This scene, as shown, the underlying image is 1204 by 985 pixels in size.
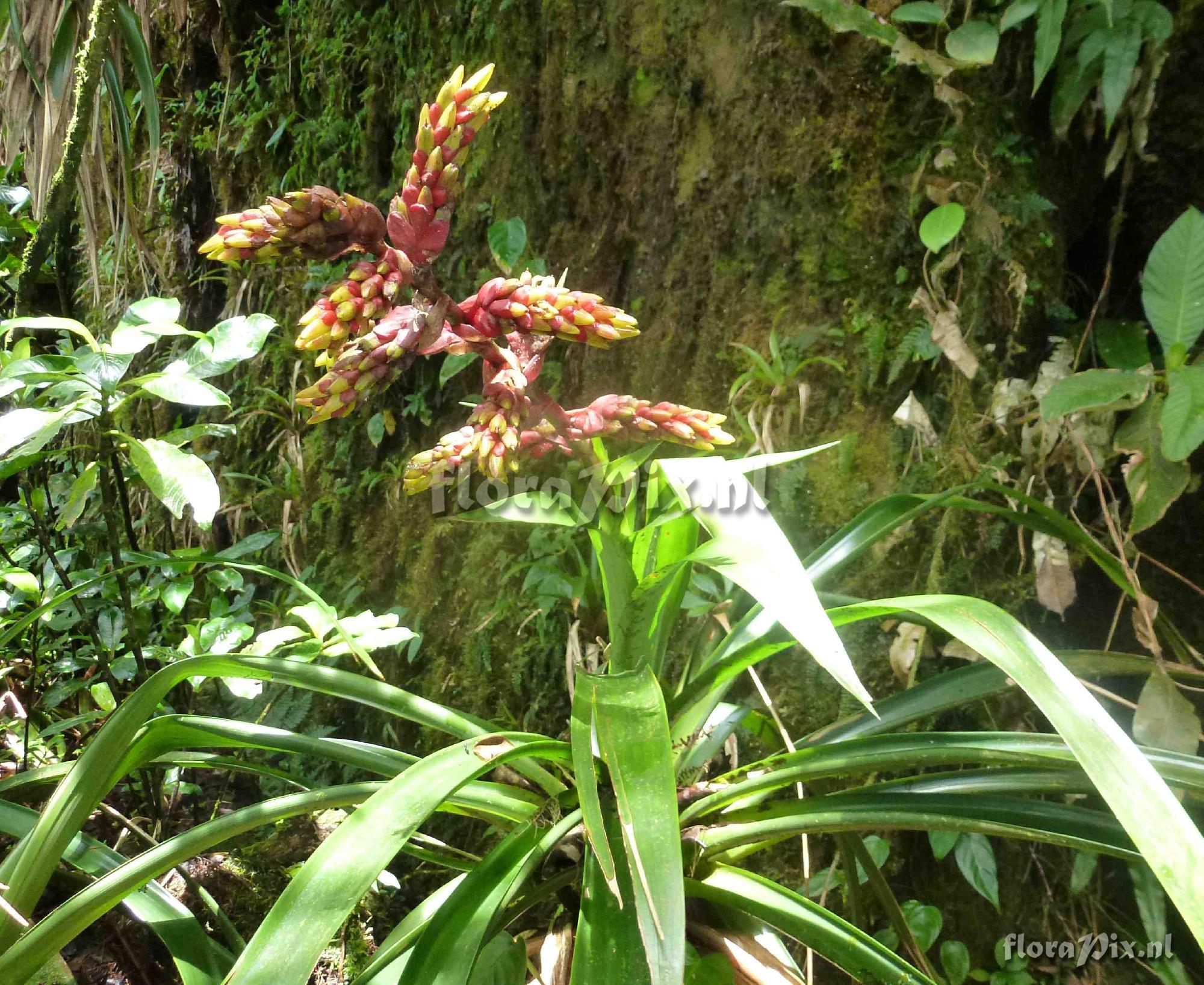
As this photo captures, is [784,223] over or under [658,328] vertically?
over

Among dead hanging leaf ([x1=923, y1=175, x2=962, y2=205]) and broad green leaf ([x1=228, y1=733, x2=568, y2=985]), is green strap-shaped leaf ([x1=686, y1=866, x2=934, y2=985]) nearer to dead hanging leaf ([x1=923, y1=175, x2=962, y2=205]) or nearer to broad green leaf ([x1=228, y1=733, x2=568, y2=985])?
broad green leaf ([x1=228, y1=733, x2=568, y2=985])

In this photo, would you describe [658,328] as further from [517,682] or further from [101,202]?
[101,202]

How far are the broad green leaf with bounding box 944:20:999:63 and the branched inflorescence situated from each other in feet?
2.26

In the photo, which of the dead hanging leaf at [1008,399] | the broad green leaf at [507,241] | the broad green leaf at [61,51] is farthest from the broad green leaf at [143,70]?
the dead hanging leaf at [1008,399]

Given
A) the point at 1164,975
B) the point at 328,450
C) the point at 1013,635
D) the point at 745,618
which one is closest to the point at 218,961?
the point at 745,618

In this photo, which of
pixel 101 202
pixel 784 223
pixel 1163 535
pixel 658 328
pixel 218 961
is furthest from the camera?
pixel 101 202

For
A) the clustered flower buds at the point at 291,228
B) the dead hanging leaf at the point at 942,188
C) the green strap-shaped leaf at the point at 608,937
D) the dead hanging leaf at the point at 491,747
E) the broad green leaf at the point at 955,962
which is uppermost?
the clustered flower buds at the point at 291,228

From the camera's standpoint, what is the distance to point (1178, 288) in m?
0.88

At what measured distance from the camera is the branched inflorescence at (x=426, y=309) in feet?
1.88

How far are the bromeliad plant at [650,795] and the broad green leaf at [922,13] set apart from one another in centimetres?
63

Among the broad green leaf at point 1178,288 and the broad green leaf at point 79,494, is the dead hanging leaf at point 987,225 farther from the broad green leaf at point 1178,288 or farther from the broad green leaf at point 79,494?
the broad green leaf at point 79,494

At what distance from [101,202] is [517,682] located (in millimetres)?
1643

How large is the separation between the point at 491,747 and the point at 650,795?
0.20 metres

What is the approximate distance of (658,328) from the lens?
4.28 feet
